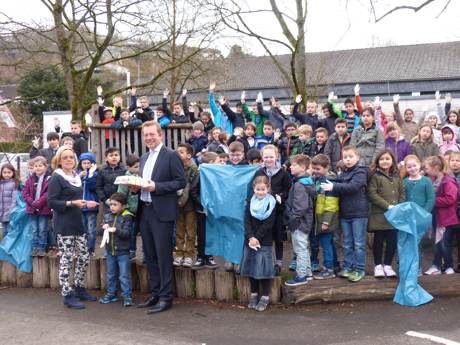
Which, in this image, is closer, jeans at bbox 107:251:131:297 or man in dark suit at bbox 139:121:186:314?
man in dark suit at bbox 139:121:186:314

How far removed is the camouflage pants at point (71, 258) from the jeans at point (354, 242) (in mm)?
3247

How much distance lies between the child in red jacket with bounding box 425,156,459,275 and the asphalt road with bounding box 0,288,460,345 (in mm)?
618

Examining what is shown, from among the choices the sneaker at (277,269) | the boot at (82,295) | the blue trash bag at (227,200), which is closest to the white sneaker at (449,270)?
the sneaker at (277,269)

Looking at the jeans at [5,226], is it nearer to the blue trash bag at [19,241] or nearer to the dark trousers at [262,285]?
the blue trash bag at [19,241]

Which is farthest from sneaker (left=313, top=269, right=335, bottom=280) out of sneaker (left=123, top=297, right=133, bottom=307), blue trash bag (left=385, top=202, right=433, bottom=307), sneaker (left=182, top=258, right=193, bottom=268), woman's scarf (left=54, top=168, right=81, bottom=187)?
woman's scarf (left=54, top=168, right=81, bottom=187)

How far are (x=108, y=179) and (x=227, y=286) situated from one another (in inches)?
89.1

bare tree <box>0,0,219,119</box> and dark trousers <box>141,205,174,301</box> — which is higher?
bare tree <box>0,0,219,119</box>

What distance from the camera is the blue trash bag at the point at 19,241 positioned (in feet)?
25.1

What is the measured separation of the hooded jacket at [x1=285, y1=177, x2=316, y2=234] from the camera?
620 cm

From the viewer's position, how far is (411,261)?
6.13 meters

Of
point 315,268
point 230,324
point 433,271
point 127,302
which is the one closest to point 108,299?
point 127,302

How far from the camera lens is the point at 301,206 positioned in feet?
20.3

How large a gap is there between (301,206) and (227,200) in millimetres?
1006

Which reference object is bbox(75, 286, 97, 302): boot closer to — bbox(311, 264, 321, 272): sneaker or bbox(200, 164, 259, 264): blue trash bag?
bbox(200, 164, 259, 264): blue trash bag
